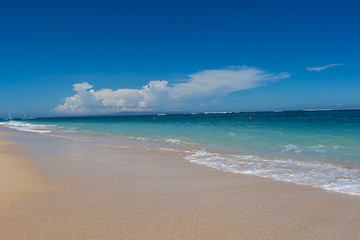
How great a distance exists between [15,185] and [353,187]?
21.0 ft

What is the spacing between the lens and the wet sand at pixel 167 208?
2705mm

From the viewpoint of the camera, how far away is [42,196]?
382 centimetres

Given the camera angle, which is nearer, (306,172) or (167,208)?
(167,208)

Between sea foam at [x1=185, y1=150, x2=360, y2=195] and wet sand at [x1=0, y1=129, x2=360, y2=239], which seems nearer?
wet sand at [x1=0, y1=129, x2=360, y2=239]

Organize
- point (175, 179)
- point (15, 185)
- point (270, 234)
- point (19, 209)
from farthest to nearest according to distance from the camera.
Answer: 1. point (175, 179)
2. point (15, 185)
3. point (19, 209)
4. point (270, 234)

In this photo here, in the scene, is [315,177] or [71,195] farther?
[315,177]

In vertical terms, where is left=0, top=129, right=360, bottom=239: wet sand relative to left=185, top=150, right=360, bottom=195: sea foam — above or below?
above

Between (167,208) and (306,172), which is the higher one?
(167,208)

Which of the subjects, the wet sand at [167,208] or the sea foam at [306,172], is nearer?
the wet sand at [167,208]

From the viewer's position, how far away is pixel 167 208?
134 inches

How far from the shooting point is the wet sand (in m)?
2.71

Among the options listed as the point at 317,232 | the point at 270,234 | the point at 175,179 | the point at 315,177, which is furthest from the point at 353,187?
the point at 175,179

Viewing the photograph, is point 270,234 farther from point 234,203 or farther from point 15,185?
point 15,185

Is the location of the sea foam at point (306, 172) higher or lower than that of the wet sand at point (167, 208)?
lower
